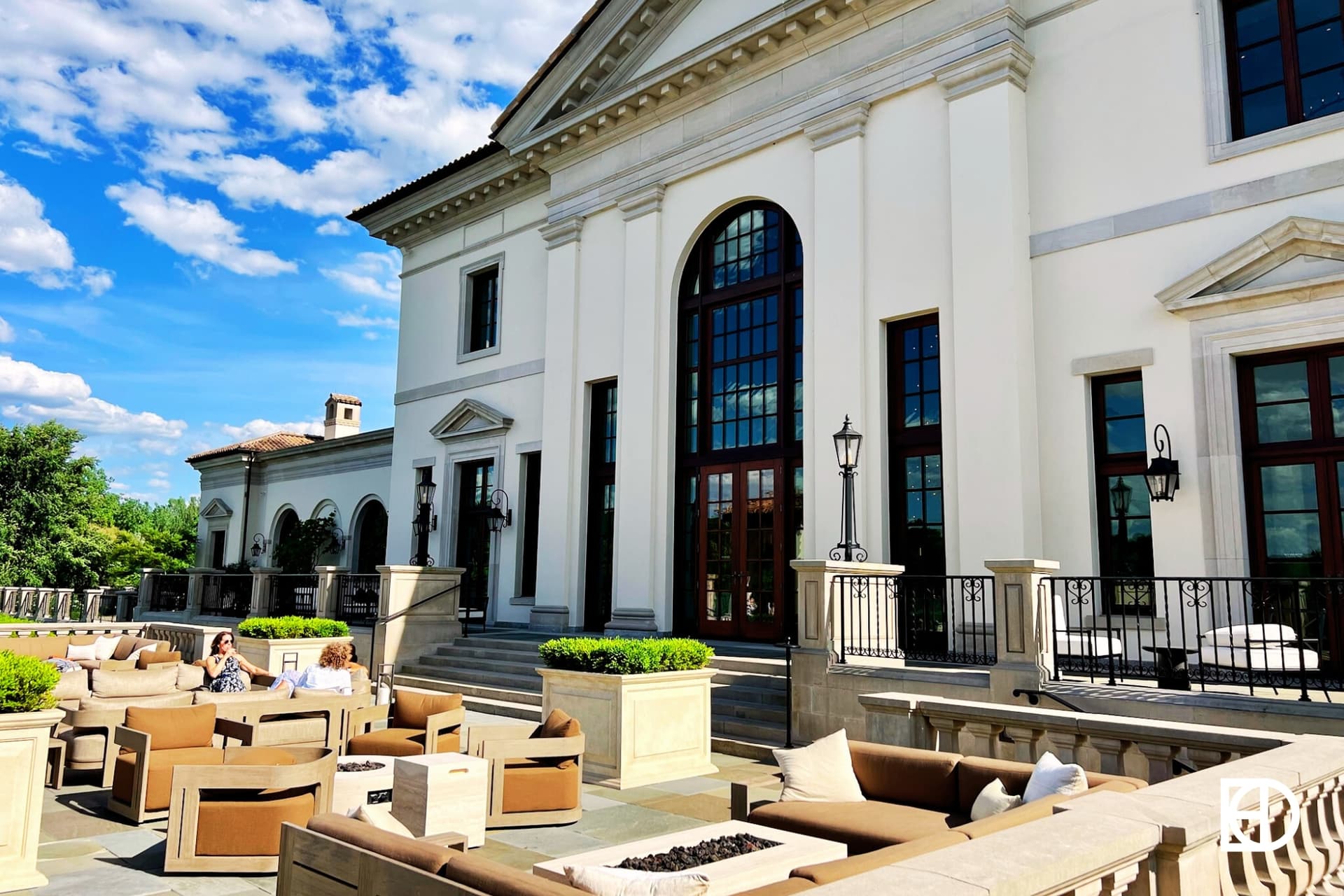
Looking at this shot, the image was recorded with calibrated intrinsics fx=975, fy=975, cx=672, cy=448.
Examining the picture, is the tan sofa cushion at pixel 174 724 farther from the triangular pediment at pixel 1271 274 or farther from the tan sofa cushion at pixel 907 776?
the triangular pediment at pixel 1271 274

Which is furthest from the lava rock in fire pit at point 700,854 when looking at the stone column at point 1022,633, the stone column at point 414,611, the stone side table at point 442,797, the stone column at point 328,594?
the stone column at point 328,594

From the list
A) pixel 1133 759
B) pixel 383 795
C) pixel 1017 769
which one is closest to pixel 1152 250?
pixel 1133 759

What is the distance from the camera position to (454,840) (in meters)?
4.56

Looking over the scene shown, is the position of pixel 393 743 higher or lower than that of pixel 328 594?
lower

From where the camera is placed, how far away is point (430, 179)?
23172mm

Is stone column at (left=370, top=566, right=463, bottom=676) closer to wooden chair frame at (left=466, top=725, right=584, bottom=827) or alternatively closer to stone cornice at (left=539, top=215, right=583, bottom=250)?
stone cornice at (left=539, top=215, right=583, bottom=250)

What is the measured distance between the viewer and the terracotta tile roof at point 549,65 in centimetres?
1859

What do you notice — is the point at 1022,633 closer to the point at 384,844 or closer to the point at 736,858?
the point at 736,858

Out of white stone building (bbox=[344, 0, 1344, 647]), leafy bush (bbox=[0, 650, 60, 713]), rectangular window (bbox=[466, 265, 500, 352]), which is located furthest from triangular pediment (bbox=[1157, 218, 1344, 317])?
rectangular window (bbox=[466, 265, 500, 352])

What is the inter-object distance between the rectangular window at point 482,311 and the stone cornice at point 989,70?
1192 cm

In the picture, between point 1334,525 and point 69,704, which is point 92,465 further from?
point 1334,525

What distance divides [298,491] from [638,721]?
2354 centimetres

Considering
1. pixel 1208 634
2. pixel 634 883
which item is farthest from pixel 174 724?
pixel 1208 634

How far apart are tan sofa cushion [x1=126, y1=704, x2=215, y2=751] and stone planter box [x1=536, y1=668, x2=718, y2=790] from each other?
3369mm
